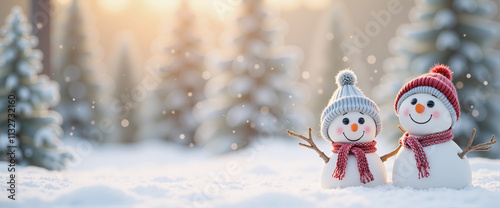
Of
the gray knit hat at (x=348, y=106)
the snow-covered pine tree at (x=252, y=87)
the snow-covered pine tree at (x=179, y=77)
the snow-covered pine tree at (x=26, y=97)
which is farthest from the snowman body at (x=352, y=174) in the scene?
the snow-covered pine tree at (x=179, y=77)

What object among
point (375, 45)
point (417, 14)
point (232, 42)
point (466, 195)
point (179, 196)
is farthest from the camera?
point (375, 45)

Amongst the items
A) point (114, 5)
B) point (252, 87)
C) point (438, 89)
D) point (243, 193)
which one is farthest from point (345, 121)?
point (114, 5)

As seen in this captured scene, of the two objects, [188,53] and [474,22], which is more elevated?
[188,53]

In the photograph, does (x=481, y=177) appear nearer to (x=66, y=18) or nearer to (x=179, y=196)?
(x=179, y=196)

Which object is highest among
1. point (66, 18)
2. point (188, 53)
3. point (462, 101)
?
point (66, 18)

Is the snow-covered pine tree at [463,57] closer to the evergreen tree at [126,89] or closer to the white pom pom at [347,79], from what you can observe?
the white pom pom at [347,79]

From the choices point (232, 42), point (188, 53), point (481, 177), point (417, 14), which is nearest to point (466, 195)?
point (481, 177)

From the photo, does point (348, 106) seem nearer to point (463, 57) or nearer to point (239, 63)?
point (463, 57)
